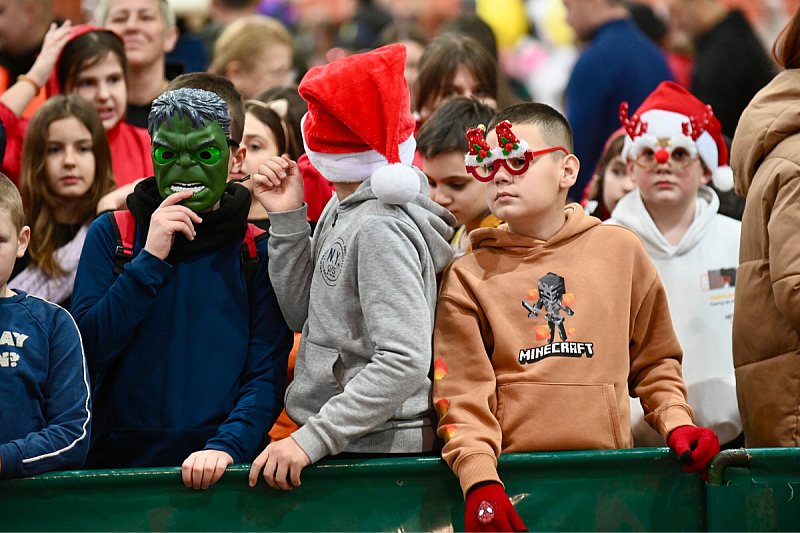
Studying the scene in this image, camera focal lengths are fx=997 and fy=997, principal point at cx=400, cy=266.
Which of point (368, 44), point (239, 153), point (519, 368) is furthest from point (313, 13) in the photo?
point (519, 368)

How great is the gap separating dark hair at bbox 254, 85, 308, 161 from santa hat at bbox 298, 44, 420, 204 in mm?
1296

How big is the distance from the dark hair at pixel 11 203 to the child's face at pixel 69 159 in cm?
114

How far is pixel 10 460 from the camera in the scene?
2.64m

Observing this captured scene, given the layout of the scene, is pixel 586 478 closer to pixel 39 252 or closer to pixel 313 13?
pixel 39 252

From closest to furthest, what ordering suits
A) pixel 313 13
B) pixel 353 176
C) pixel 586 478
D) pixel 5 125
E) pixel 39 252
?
1. pixel 586 478
2. pixel 353 176
3. pixel 39 252
4. pixel 5 125
5. pixel 313 13

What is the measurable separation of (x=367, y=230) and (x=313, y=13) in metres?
8.10

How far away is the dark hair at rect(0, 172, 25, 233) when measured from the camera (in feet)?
9.44

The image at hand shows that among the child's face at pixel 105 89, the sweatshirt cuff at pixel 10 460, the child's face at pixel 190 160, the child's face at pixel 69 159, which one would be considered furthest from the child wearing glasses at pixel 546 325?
the child's face at pixel 105 89

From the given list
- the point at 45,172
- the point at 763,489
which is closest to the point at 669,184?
the point at 763,489

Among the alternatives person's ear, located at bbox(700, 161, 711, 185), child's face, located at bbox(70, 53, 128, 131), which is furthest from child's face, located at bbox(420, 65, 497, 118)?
child's face, located at bbox(70, 53, 128, 131)

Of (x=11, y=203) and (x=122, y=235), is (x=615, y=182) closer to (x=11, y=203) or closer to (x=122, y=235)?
(x=122, y=235)

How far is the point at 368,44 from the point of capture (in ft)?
30.5

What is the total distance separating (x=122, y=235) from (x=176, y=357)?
414 millimetres

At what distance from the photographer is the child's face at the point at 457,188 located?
361 centimetres
